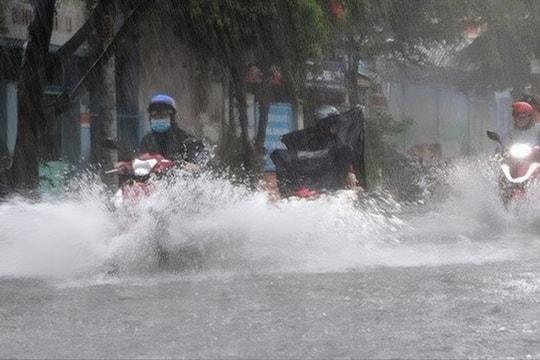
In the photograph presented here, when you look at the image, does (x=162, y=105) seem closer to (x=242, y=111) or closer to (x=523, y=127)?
(x=523, y=127)

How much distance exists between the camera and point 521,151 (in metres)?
13.8

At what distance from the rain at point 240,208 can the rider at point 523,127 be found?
0.20 feet

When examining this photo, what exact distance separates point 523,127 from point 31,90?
6211 millimetres

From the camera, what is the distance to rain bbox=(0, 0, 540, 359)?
6.43 metres

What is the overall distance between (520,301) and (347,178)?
5040 mm

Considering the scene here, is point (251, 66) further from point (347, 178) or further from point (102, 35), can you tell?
point (347, 178)

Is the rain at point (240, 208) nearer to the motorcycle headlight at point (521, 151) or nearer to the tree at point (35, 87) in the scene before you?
the tree at point (35, 87)

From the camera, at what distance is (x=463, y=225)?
14703 millimetres

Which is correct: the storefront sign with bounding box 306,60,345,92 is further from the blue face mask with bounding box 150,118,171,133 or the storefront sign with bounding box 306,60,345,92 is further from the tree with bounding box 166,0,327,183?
the blue face mask with bounding box 150,118,171,133

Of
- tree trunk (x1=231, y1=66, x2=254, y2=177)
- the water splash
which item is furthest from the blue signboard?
the water splash

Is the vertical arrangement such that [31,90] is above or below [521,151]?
above

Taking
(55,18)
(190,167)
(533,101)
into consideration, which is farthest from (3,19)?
(190,167)

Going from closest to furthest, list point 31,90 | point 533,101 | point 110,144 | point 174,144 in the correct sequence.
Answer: point 110,144
point 174,144
point 533,101
point 31,90

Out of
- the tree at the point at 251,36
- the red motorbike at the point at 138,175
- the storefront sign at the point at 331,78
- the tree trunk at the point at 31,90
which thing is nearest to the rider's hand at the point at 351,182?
the red motorbike at the point at 138,175
